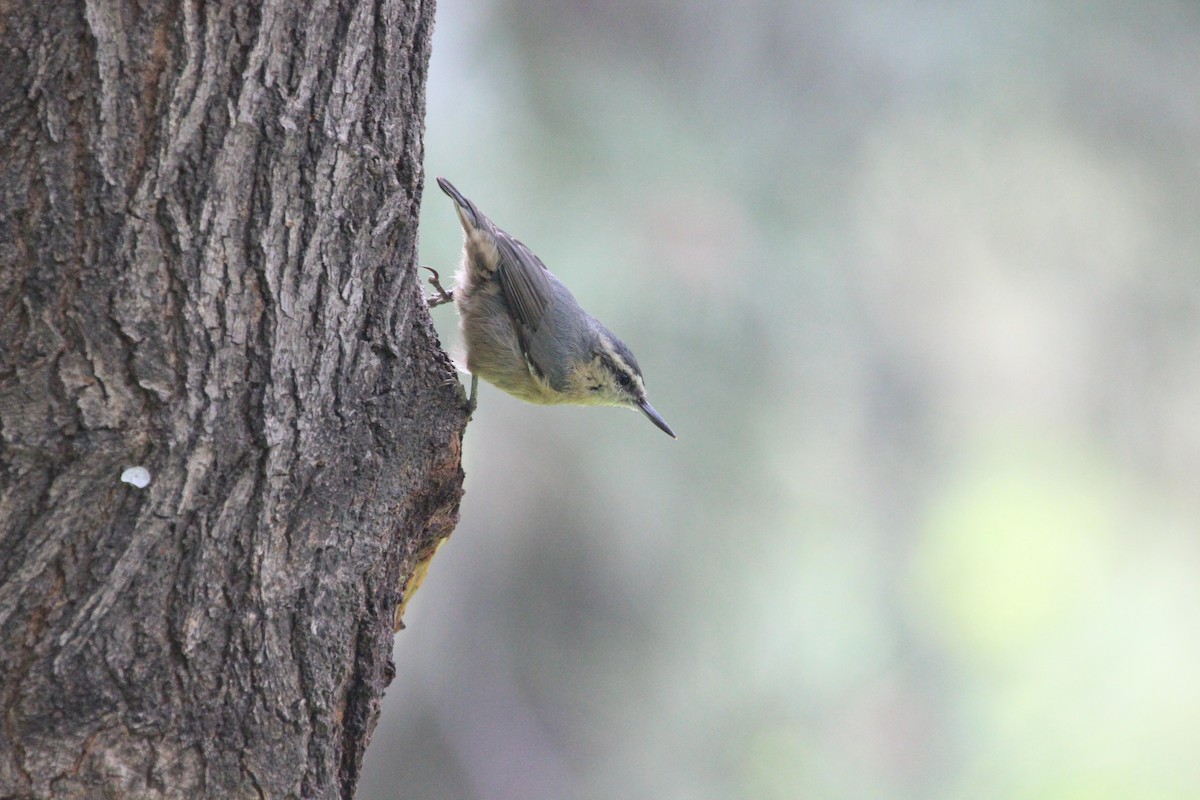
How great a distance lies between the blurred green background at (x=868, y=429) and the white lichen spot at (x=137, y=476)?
2.26 m

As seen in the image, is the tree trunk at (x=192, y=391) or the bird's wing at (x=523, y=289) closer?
the tree trunk at (x=192, y=391)

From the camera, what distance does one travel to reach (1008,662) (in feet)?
12.6

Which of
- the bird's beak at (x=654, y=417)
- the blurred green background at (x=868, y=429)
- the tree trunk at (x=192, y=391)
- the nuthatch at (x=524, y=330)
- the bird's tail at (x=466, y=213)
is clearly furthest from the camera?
the blurred green background at (x=868, y=429)

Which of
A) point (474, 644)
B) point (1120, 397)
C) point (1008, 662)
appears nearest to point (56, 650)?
point (474, 644)

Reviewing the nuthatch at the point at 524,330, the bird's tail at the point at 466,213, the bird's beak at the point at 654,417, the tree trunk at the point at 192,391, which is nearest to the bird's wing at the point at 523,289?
the nuthatch at the point at 524,330

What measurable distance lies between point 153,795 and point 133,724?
0.10 meters

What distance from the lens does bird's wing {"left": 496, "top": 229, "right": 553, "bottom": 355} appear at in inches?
126

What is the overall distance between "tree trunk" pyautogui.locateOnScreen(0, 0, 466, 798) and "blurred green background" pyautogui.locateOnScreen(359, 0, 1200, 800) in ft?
6.76

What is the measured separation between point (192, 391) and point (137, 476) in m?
0.14

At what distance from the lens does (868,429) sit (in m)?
3.83

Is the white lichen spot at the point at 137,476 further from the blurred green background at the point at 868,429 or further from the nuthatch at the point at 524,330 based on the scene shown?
the blurred green background at the point at 868,429

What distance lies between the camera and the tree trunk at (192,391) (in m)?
1.38

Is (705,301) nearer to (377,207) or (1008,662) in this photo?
(1008,662)

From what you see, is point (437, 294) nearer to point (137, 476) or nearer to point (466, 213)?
point (466, 213)
